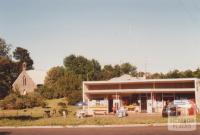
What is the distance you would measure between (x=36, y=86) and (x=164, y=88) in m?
41.3

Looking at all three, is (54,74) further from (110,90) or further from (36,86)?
(110,90)

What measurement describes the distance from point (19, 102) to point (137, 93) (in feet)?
75.7

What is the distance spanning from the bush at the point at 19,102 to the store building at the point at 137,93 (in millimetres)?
16043

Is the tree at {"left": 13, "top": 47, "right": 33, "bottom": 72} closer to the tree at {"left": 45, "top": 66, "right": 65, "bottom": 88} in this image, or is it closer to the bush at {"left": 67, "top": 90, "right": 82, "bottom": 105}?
the tree at {"left": 45, "top": 66, "right": 65, "bottom": 88}

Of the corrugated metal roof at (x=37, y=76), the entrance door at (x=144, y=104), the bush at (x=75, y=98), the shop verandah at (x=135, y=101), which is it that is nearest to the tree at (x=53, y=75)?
the corrugated metal roof at (x=37, y=76)

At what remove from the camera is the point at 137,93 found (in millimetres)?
50656

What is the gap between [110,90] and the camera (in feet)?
166

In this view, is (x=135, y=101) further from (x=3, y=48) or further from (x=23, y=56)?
(x=23, y=56)

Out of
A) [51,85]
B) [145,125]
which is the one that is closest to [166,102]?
[145,125]

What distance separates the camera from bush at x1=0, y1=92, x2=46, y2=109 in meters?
63.3

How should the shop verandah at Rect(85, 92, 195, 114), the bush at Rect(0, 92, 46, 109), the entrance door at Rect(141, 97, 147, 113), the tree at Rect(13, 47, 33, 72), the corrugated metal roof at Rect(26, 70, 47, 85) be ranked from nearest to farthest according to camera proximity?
the shop verandah at Rect(85, 92, 195, 114) < the entrance door at Rect(141, 97, 147, 113) < the bush at Rect(0, 92, 46, 109) < the corrugated metal roof at Rect(26, 70, 47, 85) < the tree at Rect(13, 47, 33, 72)

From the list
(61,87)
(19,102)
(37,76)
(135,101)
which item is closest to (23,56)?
(37,76)

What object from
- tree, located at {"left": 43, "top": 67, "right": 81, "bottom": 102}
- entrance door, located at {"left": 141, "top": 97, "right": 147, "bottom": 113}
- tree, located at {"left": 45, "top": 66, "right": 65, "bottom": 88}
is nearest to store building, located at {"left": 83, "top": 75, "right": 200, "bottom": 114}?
entrance door, located at {"left": 141, "top": 97, "right": 147, "bottom": 113}

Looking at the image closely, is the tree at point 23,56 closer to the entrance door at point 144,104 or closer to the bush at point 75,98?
the bush at point 75,98
